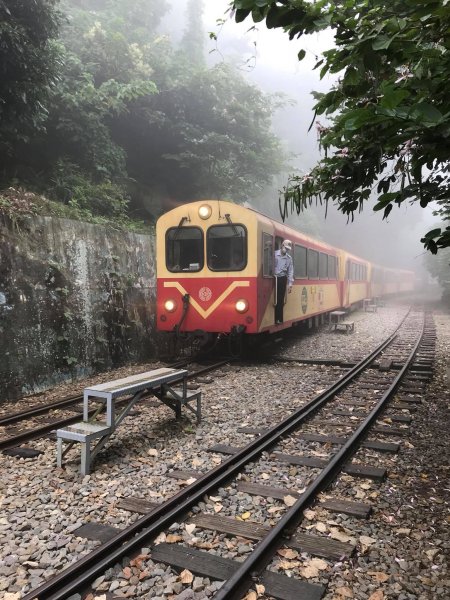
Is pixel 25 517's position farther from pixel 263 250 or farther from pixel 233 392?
pixel 263 250

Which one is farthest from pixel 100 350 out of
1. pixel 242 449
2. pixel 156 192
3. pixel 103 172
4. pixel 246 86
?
pixel 246 86

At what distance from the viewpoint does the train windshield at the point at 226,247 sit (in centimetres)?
822

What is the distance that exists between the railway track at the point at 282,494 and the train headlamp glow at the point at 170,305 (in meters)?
3.34

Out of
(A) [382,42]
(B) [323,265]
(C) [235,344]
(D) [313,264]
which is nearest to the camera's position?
(A) [382,42]

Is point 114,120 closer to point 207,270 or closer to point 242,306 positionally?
point 207,270

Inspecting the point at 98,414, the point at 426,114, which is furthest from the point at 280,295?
the point at 426,114

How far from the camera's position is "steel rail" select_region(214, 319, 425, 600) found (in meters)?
2.47

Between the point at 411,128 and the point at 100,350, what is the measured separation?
726cm

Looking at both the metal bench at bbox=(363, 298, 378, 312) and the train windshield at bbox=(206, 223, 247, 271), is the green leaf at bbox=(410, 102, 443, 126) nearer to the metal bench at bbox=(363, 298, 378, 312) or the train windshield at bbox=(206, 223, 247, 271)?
the train windshield at bbox=(206, 223, 247, 271)

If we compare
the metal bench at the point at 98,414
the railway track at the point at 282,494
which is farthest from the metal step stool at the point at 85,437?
the railway track at the point at 282,494

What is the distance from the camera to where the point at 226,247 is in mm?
8359

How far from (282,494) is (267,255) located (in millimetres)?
5516

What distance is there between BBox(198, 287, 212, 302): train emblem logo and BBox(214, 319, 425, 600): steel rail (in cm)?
404

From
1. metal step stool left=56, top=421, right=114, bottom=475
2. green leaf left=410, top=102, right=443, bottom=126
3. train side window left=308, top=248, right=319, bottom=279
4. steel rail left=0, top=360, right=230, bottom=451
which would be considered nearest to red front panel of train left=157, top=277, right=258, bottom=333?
steel rail left=0, top=360, right=230, bottom=451
